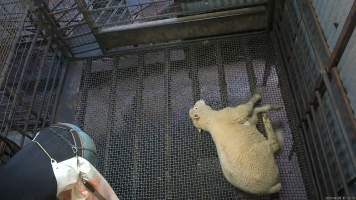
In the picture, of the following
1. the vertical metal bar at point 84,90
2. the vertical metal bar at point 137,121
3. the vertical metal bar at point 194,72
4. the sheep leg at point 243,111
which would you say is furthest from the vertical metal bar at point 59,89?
the sheep leg at point 243,111

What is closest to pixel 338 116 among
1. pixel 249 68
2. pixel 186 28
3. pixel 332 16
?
pixel 332 16

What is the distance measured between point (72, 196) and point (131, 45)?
2422 mm

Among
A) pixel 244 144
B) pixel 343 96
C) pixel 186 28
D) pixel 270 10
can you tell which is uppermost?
pixel 343 96

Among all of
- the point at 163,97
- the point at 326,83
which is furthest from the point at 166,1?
the point at 326,83

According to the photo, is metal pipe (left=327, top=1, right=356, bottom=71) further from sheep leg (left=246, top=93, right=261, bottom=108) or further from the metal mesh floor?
the metal mesh floor

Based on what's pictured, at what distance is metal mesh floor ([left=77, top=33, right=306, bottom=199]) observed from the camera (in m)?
2.97

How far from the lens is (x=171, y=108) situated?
3.48m

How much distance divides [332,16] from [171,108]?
66.9 inches

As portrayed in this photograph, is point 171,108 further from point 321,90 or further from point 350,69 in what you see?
point 350,69

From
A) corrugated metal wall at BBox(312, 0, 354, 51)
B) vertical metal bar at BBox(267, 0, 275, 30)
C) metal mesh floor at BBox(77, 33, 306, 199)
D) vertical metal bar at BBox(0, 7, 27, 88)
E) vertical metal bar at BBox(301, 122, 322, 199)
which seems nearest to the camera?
corrugated metal wall at BBox(312, 0, 354, 51)

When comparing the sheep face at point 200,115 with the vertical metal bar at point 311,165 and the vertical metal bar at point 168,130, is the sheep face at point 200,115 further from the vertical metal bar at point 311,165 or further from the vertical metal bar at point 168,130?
the vertical metal bar at point 311,165

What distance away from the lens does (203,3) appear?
3666 millimetres

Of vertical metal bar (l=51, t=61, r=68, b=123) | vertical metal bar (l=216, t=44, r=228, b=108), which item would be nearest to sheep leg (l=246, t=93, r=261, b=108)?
vertical metal bar (l=216, t=44, r=228, b=108)

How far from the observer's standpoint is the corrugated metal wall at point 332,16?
2193 millimetres
